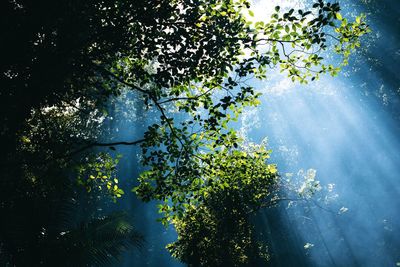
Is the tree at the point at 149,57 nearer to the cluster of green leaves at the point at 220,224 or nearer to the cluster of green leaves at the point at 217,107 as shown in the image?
the cluster of green leaves at the point at 217,107

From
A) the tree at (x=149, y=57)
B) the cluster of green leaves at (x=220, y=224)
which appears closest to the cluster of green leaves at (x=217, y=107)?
the tree at (x=149, y=57)

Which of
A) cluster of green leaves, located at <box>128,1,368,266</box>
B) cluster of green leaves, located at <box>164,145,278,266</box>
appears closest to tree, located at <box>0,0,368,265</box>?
cluster of green leaves, located at <box>128,1,368,266</box>

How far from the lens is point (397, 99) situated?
2438 centimetres

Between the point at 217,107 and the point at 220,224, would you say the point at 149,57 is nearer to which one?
the point at 217,107

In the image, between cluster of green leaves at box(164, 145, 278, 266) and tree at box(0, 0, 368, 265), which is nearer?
tree at box(0, 0, 368, 265)

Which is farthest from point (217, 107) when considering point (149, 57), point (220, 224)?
point (220, 224)

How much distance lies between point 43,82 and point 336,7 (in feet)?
15.1

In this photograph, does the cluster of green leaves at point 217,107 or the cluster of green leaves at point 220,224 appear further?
the cluster of green leaves at point 220,224

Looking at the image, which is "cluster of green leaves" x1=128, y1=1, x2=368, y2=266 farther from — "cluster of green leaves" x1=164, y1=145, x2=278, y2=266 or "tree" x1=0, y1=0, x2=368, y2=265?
"cluster of green leaves" x1=164, y1=145, x2=278, y2=266

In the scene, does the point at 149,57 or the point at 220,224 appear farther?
the point at 220,224

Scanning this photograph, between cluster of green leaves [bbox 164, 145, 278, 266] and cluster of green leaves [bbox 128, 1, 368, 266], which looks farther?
cluster of green leaves [bbox 164, 145, 278, 266]

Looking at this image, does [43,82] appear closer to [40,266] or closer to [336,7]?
[336,7]

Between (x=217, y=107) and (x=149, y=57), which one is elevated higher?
(x=149, y=57)

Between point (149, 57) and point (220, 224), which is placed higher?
point (149, 57)
